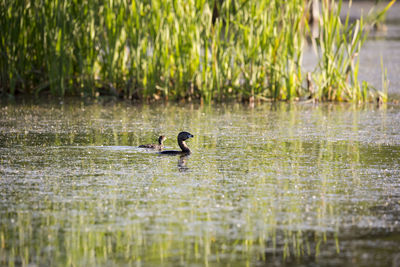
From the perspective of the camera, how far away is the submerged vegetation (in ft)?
30.7

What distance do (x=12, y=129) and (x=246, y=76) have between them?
3193 mm

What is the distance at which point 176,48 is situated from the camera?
934cm

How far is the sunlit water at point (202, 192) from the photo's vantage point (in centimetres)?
377

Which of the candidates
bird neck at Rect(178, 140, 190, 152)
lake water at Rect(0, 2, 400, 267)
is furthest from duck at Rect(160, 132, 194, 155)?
lake water at Rect(0, 2, 400, 267)

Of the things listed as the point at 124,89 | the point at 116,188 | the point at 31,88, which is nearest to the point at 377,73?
the point at 124,89

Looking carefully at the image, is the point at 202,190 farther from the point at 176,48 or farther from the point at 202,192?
the point at 176,48

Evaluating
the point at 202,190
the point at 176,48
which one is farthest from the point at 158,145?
the point at 176,48

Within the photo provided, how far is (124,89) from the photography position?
10.1 m

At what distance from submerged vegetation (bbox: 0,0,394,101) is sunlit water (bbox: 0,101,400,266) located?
1.21m

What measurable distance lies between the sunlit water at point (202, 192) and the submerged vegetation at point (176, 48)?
1209mm

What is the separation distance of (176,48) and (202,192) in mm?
4587

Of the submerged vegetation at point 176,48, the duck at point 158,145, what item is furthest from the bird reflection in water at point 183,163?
the submerged vegetation at point 176,48

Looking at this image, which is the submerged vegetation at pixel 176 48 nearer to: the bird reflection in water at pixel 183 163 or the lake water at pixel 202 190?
the lake water at pixel 202 190

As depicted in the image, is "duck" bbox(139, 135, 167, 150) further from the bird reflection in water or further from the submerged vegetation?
the submerged vegetation
